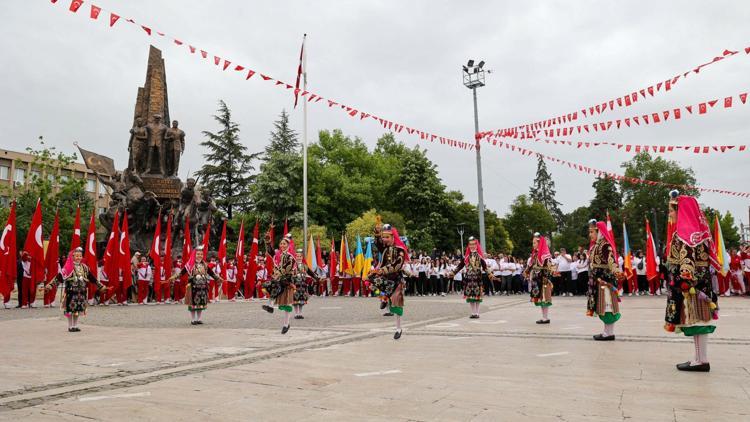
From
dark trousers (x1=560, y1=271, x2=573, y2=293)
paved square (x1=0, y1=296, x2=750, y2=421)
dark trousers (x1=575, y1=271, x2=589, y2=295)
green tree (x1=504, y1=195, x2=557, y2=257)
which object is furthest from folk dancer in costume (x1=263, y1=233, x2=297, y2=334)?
green tree (x1=504, y1=195, x2=557, y2=257)

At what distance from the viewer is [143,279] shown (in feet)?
72.1

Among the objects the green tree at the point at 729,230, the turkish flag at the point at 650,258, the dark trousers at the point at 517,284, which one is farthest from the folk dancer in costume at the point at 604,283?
the green tree at the point at 729,230

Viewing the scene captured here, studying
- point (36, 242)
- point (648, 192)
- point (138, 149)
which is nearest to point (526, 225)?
point (648, 192)

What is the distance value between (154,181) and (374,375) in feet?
76.5

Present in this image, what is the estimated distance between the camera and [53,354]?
8.57 m

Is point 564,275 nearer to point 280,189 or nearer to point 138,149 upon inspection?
point 138,149

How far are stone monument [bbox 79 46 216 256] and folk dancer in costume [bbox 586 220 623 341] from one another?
20037mm

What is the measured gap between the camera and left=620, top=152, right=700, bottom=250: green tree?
72250mm

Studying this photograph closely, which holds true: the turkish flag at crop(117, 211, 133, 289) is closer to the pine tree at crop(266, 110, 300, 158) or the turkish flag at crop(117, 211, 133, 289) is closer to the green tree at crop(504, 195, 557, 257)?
the pine tree at crop(266, 110, 300, 158)

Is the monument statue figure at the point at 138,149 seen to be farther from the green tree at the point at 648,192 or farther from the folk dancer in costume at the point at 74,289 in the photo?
the green tree at the point at 648,192


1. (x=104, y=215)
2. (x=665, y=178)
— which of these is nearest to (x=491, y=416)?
(x=104, y=215)

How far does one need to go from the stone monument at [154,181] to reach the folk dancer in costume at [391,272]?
16.7m

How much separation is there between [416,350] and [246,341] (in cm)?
336

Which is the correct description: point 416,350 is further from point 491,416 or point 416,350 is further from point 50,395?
point 50,395
